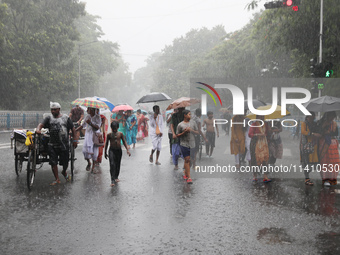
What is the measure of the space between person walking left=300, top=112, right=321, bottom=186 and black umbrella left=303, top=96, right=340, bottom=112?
26 centimetres

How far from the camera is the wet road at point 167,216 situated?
497 centimetres

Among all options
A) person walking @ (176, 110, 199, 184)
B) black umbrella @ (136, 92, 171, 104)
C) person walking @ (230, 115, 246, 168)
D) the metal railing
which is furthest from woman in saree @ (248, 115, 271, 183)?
the metal railing

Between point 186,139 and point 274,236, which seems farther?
point 186,139

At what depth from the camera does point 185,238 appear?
5262 mm

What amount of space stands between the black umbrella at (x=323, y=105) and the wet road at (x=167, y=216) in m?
1.59

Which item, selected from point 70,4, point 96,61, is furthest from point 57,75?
point 96,61

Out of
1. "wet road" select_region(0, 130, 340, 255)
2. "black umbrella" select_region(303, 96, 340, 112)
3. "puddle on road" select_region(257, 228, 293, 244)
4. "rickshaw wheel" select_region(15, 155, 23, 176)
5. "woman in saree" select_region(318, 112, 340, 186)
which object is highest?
"black umbrella" select_region(303, 96, 340, 112)

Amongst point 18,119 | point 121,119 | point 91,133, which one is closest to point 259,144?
point 91,133

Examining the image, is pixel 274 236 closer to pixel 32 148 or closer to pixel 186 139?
pixel 186 139

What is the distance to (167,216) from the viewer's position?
6.38 m

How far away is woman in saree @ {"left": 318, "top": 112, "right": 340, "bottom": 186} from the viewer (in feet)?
29.2

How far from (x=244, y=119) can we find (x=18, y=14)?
28.1 metres

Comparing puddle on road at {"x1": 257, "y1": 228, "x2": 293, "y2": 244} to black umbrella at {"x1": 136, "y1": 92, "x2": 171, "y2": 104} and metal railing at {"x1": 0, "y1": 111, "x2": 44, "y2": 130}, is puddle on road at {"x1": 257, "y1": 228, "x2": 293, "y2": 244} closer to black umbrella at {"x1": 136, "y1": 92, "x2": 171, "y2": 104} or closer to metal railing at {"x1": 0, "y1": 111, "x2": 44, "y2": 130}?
black umbrella at {"x1": 136, "y1": 92, "x2": 171, "y2": 104}

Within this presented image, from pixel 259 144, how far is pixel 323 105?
1.51m
